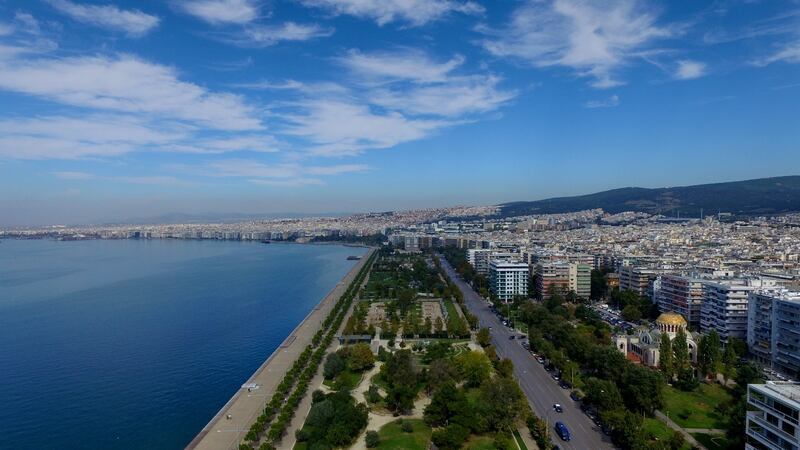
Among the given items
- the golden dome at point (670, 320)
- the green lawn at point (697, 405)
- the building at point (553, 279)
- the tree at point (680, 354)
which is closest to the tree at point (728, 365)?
the green lawn at point (697, 405)

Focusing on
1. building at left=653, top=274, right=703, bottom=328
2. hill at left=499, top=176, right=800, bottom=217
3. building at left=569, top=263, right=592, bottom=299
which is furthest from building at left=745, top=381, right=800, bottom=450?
hill at left=499, top=176, right=800, bottom=217

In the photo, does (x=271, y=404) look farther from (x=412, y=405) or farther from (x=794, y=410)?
(x=794, y=410)

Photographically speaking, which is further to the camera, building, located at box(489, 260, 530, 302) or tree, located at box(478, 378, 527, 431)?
building, located at box(489, 260, 530, 302)

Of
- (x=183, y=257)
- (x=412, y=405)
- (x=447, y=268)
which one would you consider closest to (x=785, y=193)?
(x=447, y=268)

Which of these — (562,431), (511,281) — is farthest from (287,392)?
(511,281)

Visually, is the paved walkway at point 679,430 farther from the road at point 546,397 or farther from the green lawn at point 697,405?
the road at point 546,397

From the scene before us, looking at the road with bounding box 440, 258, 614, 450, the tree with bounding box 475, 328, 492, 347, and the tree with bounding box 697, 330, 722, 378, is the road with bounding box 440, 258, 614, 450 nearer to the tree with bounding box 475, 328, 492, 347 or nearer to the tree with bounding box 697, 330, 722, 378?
the tree with bounding box 475, 328, 492, 347
